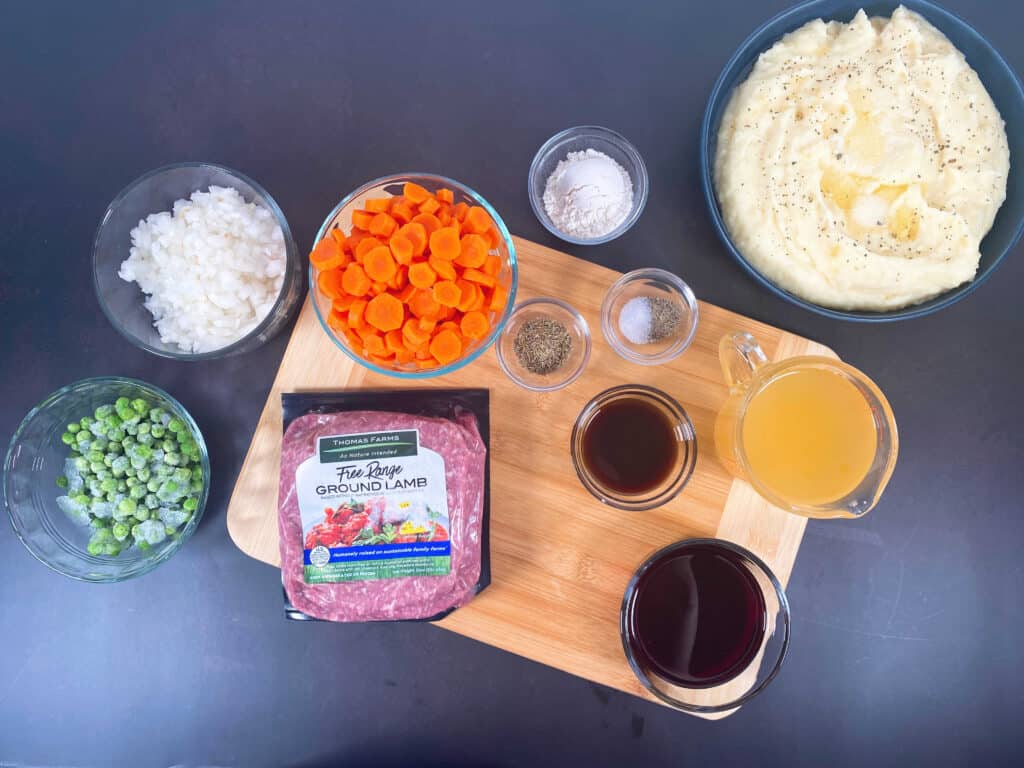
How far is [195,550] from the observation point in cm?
181

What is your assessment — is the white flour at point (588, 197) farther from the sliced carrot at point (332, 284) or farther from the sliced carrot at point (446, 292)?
the sliced carrot at point (332, 284)

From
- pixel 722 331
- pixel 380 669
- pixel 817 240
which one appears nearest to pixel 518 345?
Answer: pixel 722 331

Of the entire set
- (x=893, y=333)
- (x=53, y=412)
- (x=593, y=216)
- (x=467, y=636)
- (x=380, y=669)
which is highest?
(x=593, y=216)

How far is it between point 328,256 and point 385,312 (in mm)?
174

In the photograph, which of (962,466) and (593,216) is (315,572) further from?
(962,466)

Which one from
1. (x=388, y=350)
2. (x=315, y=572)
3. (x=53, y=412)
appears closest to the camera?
(x=388, y=350)

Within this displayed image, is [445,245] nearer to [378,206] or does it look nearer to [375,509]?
[378,206]

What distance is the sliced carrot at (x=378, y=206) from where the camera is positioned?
148 cm

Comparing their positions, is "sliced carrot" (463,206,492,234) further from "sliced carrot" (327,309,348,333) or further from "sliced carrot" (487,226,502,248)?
"sliced carrot" (327,309,348,333)

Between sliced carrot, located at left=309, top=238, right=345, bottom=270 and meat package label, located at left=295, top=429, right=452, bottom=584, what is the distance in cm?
42

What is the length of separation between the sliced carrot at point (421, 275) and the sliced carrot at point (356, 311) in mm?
121

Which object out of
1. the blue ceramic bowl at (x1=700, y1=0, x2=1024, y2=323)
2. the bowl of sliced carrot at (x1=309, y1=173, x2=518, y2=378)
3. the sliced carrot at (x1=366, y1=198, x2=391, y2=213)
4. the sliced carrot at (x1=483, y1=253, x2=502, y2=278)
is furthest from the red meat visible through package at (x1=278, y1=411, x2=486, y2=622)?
the blue ceramic bowl at (x1=700, y1=0, x2=1024, y2=323)

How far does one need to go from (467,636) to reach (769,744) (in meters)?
0.87

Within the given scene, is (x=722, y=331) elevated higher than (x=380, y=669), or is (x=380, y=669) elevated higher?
(x=722, y=331)
